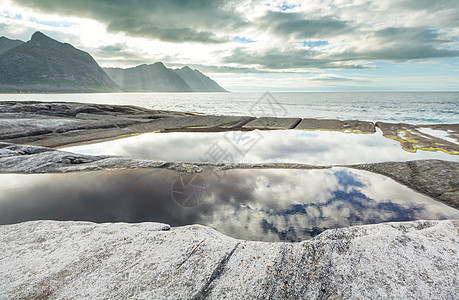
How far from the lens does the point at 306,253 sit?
6086 mm

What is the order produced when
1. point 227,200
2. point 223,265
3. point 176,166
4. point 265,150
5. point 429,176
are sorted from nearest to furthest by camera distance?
point 223,265
point 227,200
point 429,176
point 176,166
point 265,150

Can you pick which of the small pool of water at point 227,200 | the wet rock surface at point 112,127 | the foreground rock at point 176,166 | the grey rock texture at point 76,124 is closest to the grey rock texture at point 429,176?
the foreground rock at point 176,166

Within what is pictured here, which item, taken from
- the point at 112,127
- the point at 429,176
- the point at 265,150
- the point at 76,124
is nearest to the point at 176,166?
the point at 265,150

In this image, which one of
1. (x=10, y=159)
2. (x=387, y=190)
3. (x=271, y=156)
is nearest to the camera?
(x=387, y=190)

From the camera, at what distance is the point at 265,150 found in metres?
22.6

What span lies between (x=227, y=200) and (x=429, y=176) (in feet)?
42.8

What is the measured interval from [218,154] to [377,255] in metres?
16.3

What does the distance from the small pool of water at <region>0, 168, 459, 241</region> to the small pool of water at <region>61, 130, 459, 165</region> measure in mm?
4775

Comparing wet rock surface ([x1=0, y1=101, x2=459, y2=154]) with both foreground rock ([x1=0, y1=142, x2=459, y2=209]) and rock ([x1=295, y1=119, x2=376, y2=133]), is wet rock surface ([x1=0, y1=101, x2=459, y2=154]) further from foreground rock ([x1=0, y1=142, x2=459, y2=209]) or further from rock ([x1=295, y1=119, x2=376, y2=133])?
foreground rock ([x1=0, y1=142, x2=459, y2=209])

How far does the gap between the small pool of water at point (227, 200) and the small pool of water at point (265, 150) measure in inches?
188

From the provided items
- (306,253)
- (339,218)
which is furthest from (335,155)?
(306,253)

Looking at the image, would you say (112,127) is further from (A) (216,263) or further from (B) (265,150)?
(A) (216,263)

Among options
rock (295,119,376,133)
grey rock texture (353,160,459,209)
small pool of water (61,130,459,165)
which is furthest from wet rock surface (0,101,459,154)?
grey rock texture (353,160,459,209)

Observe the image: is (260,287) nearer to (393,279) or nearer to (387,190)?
(393,279)
